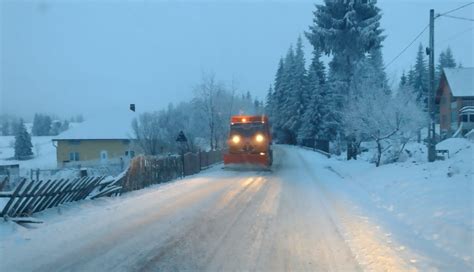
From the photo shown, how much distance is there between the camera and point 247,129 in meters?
29.0

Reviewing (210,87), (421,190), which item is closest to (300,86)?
(210,87)

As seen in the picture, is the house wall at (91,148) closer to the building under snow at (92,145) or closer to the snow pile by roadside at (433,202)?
the building under snow at (92,145)

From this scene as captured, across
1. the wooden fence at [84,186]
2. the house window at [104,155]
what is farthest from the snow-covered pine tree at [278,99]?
the wooden fence at [84,186]

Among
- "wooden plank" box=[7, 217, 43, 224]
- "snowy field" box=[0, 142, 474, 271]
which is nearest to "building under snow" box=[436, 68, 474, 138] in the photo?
"snowy field" box=[0, 142, 474, 271]

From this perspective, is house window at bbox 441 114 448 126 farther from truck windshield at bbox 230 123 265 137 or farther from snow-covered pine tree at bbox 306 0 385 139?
truck windshield at bbox 230 123 265 137

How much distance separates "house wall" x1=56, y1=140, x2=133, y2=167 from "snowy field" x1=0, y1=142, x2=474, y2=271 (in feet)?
127

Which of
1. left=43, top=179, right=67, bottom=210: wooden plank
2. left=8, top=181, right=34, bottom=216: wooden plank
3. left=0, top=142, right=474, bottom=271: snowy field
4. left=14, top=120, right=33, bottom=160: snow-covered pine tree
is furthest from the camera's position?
left=14, top=120, right=33, bottom=160: snow-covered pine tree

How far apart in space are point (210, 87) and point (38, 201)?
38438 mm

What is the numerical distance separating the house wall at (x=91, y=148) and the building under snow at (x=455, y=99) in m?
36.4

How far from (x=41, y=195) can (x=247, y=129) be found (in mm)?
18803

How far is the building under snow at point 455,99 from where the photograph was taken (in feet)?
171

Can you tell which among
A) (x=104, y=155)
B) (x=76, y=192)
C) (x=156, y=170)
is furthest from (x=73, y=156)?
(x=76, y=192)

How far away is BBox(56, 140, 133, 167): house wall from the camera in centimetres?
5203

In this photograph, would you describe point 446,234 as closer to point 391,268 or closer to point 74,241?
point 391,268
